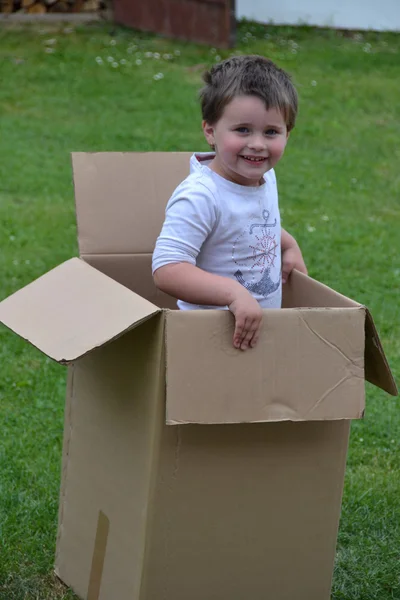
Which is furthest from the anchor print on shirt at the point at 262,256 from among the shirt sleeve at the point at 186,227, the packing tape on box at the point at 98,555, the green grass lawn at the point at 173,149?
the green grass lawn at the point at 173,149

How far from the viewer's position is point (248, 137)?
2.20m

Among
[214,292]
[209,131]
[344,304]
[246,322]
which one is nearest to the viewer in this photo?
[246,322]

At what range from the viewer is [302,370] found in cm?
197

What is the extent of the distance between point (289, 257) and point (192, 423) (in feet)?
2.12

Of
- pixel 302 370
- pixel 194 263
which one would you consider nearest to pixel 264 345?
pixel 302 370

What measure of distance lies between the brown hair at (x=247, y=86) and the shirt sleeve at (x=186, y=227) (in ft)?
0.65

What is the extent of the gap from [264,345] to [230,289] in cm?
14

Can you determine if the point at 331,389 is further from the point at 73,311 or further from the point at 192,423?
the point at 73,311

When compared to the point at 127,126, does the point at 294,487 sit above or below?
above

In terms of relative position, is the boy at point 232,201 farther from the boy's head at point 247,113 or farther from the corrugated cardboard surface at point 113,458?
the corrugated cardboard surface at point 113,458

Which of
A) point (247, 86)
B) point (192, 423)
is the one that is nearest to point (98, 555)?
point (192, 423)

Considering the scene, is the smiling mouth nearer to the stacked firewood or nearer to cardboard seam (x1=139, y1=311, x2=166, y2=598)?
cardboard seam (x1=139, y1=311, x2=166, y2=598)

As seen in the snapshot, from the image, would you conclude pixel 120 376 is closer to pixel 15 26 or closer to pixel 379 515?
pixel 379 515

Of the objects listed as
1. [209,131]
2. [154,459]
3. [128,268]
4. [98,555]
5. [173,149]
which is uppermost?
[209,131]
